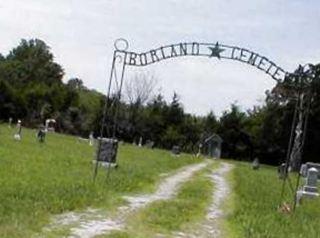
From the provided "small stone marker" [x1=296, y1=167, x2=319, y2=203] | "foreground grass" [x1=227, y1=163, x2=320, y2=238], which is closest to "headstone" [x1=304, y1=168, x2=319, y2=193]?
"small stone marker" [x1=296, y1=167, x2=319, y2=203]

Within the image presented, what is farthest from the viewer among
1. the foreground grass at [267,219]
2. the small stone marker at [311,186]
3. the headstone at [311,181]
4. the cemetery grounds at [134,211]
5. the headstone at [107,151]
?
the headstone at [311,181]

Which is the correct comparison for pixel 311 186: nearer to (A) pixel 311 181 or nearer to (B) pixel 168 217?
(A) pixel 311 181

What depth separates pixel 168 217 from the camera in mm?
16281

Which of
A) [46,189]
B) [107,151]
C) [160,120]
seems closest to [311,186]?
[107,151]

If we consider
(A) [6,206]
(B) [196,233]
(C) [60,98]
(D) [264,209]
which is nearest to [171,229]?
(B) [196,233]

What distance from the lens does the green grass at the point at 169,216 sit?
1444 cm

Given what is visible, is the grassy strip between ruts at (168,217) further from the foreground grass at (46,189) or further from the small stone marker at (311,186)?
the small stone marker at (311,186)

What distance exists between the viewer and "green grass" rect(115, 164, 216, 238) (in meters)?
14.4

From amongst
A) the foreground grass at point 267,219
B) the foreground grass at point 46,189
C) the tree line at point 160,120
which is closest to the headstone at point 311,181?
the foreground grass at point 267,219

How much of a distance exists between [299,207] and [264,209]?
3.77 meters

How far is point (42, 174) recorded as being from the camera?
917 inches

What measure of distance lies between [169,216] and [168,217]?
20 cm

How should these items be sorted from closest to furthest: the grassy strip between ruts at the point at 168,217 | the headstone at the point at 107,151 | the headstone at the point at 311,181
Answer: the grassy strip between ruts at the point at 168,217 < the headstone at the point at 107,151 < the headstone at the point at 311,181

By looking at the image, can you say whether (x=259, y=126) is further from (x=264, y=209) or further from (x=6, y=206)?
(x=6, y=206)
